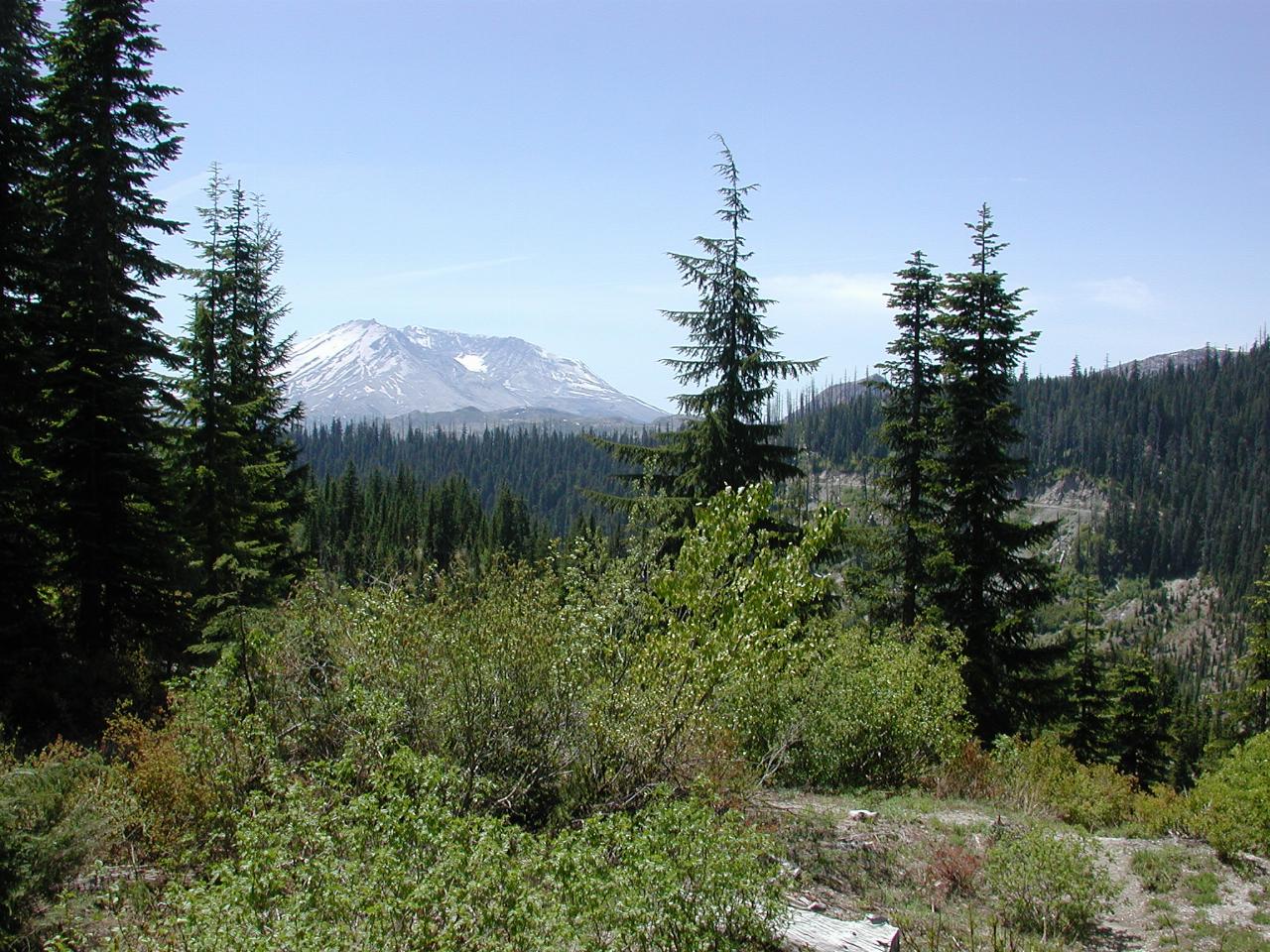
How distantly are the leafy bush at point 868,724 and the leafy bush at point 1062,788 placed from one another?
2.55 feet

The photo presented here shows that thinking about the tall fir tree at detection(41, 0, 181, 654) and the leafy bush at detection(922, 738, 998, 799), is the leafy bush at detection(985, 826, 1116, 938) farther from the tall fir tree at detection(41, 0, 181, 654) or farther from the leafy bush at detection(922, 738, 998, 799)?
the tall fir tree at detection(41, 0, 181, 654)

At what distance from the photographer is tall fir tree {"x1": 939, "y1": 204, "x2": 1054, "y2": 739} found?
1688 centimetres

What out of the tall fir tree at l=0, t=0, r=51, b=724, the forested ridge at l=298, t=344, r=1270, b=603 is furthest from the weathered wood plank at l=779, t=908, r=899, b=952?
the forested ridge at l=298, t=344, r=1270, b=603

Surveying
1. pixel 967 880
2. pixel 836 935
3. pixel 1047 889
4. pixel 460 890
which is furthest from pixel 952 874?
pixel 460 890

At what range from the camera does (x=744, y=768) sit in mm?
8102

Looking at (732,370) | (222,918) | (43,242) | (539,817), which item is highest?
(43,242)

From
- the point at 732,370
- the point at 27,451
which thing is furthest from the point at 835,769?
the point at 27,451

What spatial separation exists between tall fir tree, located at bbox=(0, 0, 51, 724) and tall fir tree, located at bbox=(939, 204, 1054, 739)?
53.0 ft

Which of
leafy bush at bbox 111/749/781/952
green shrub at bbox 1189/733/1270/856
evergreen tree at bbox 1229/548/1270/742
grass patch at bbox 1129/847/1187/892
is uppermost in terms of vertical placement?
leafy bush at bbox 111/749/781/952

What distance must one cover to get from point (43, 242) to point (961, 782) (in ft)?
52.0

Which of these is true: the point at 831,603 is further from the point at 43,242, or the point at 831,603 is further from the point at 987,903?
the point at 43,242

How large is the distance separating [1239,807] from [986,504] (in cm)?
893

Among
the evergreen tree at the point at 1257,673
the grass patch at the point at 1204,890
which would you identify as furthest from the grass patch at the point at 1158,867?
the evergreen tree at the point at 1257,673

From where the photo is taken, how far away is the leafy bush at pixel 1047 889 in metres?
6.40
